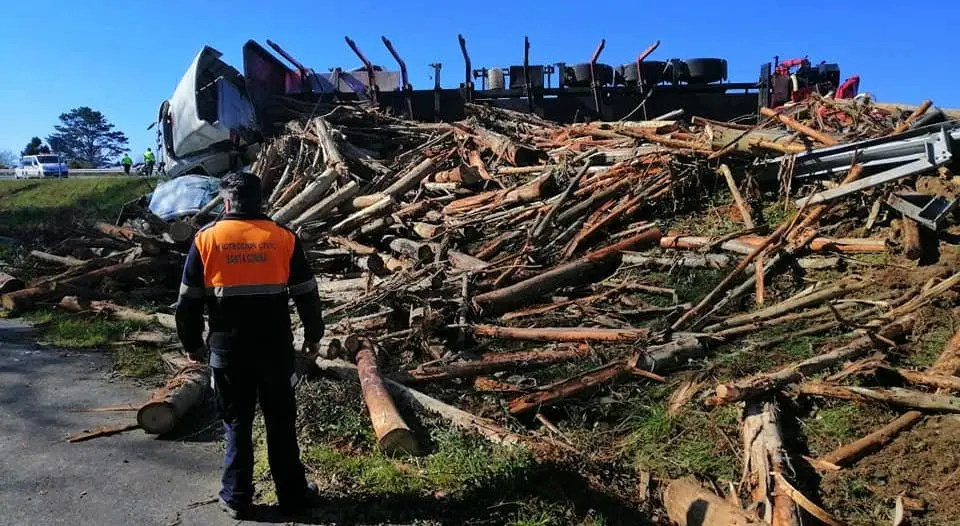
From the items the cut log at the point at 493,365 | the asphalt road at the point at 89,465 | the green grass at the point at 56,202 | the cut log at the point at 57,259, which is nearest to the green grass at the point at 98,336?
the asphalt road at the point at 89,465

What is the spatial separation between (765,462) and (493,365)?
227cm

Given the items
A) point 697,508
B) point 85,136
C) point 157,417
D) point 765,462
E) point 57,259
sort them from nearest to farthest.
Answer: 1. point 697,508
2. point 765,462
3. point 157,417
4. point 57,259
5. point 85,136

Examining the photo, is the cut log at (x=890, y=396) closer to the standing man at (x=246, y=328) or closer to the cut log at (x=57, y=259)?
the standing man at (x=246, y=328)

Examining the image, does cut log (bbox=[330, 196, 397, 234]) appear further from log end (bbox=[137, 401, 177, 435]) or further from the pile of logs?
log end (bbox=[137, 401, 177, 435])

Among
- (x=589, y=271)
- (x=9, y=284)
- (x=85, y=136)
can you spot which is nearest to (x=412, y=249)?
(x=589, y=271)

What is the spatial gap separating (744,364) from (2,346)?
769 centimetres

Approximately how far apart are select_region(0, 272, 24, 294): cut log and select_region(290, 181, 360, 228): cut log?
4.08 meters

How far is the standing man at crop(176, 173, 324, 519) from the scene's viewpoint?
154 inches

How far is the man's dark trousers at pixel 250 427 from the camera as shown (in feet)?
13.1

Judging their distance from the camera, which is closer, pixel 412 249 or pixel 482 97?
pixel 412 249

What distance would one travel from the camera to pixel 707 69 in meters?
14.0

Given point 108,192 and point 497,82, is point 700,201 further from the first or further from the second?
point 108,192

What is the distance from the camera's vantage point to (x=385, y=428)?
449 cm

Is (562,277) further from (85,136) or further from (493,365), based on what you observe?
(85,136)
